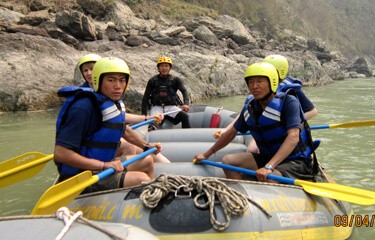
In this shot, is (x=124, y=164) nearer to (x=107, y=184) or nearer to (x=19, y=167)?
(x=107, y=184)

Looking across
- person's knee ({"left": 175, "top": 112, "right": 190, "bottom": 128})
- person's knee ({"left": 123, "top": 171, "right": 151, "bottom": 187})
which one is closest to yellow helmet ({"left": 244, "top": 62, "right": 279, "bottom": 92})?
person's knee ({"left": 123, "top": 171, "right": 151, "bottom": 187})

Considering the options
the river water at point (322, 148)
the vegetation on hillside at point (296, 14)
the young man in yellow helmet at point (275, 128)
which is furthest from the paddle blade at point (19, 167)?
the vegetation on hillside at point (296, 14)

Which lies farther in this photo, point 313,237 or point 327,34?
point 327,34

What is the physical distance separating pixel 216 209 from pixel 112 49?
11.5 metres

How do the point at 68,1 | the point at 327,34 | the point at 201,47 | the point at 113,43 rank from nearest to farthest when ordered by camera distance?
1. the point at 113,43
2. the point at 201,47
3. the point at 68,1
4. the point at 327,34

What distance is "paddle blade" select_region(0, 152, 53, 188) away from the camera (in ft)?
10.4

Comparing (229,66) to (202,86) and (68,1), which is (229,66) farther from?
(68,1)

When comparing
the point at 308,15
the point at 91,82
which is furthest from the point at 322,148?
the point at 308,15

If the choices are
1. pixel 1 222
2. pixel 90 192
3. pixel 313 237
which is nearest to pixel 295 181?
pixel 313 237

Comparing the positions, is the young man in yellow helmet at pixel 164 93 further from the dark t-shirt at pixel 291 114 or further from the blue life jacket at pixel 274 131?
the dark t-shirt at pixel 291 114

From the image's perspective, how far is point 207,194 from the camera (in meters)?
2.46

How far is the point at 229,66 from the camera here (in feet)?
47.5

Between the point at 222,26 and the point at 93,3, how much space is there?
710cm

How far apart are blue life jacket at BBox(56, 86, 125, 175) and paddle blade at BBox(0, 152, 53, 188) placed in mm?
711
